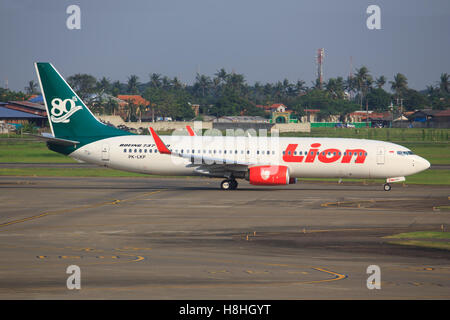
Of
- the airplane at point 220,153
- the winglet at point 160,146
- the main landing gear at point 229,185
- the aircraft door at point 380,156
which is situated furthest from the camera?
the main landing gear at point 229,185

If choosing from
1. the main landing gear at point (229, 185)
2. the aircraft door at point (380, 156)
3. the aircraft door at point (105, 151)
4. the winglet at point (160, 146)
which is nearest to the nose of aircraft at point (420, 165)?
the aircraft door at point (380, 156)

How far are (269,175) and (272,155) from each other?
2.11 meters

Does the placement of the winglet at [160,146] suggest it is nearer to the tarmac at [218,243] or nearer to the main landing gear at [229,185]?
the tarmac at [218,243]

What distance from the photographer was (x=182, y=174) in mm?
51156

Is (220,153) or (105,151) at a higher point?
(105,151)

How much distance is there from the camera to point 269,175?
4834cm

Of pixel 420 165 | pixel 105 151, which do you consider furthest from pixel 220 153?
pixel 420 165

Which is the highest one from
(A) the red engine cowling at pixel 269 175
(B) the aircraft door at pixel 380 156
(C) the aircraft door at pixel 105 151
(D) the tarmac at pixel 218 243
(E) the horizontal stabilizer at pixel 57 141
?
(E) the horizontal stabilizer at pixel 57 141

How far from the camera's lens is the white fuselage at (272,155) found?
163 ft

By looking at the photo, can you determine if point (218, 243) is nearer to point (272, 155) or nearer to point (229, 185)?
point (272, 155)

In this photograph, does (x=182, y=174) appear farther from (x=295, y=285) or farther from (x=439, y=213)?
(x=295, y=285)

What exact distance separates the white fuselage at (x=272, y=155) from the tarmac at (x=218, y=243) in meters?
1.71

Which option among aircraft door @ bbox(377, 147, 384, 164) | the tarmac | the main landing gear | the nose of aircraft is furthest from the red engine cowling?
the nose of aircraft
